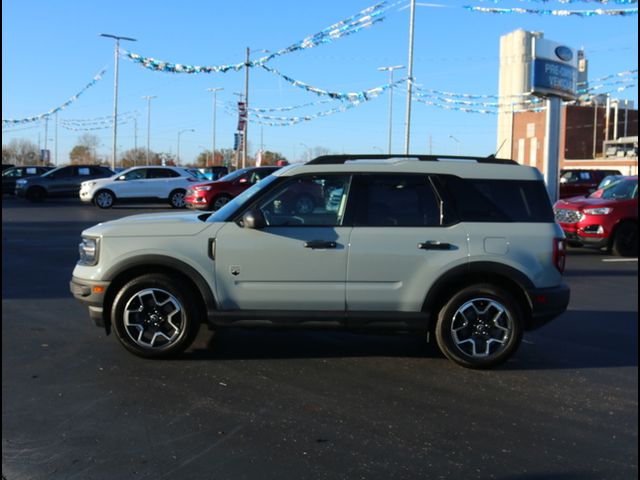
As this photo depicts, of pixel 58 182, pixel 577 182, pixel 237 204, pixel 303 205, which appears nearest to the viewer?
pixel 303 205

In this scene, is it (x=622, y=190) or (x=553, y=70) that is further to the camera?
(x=553, y=70)

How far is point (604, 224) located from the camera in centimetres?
1386

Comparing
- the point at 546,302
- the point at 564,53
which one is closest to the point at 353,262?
the point at 546,302

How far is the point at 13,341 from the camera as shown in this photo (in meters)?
6.53

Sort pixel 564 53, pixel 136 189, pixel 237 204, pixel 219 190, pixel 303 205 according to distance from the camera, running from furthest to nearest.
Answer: pixel 136 189
pixel 564 53
pixel 219 190
pixel 237 204
pixel 303 205

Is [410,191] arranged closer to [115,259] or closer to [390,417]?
[390,417]

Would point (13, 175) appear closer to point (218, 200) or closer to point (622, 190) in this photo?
point (218, 200)

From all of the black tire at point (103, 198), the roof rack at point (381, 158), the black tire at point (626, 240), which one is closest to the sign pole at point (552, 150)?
the black tire at point (626, 240)

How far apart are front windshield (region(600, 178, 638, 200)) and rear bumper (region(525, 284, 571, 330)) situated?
382 inches

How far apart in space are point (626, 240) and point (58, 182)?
24.1 m

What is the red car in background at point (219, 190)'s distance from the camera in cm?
2245

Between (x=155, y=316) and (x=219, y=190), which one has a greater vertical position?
(x=219, y=190)

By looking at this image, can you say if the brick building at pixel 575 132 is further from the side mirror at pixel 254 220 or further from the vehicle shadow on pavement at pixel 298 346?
the side mirror at pixel 254 220

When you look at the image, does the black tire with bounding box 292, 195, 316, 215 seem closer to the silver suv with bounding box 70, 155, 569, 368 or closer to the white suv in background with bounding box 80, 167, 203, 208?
the silver suv with bounding box 70, 155, 569, 368
